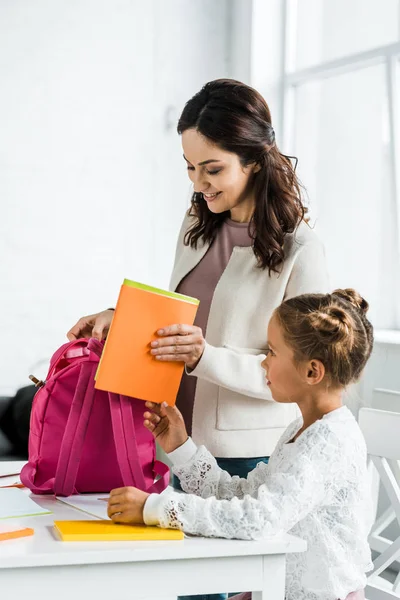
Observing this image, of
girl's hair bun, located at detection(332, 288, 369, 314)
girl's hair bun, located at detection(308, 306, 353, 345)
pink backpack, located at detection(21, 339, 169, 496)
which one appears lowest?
pink backpack, located at detection(21, 339, 169, 496)

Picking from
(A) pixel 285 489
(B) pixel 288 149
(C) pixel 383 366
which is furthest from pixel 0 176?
(A) pixel 285 489

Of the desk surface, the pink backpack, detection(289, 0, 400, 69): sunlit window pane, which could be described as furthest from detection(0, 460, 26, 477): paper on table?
detection(289, 0, 400, 69): sunlit window pane

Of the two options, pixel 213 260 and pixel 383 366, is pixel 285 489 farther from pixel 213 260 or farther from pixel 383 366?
pixel 383 366

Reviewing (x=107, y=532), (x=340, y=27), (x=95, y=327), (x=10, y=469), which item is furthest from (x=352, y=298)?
(x=340, y=27)

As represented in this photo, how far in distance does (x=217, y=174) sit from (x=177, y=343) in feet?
1.32

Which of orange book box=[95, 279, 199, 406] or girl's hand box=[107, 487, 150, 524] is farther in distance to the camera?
orange book box=[95, 279, 199, 406]

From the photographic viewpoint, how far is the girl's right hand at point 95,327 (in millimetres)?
1562

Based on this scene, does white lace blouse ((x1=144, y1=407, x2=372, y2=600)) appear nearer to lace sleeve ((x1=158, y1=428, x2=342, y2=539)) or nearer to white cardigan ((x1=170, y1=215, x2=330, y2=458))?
lace sleeve ((x1=158, y1=428, x2=342, y2=539))

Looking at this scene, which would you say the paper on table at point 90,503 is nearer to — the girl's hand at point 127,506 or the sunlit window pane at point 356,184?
the girl's hand at point 127,506

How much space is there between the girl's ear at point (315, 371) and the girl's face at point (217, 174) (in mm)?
450

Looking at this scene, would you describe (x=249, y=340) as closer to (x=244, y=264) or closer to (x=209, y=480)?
(x=244, y=264)

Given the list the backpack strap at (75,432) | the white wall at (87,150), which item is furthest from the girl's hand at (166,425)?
the white wall at (87,150)

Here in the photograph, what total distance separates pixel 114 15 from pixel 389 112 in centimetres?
150

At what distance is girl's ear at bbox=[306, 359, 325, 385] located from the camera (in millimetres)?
1314
